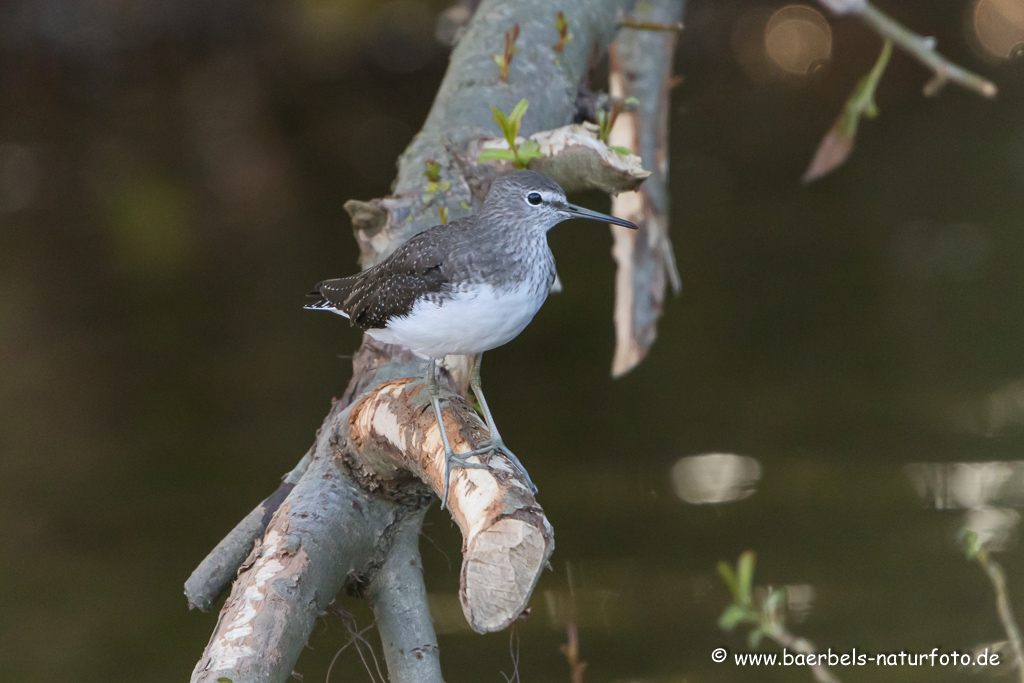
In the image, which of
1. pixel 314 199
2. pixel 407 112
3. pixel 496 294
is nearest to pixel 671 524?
pixel 496 294

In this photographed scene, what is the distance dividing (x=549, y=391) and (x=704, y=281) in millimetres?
1392

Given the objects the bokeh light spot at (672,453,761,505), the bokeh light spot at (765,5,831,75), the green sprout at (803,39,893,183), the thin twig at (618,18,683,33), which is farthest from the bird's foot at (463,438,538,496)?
the bokeh light spot at (765,5,831,75)

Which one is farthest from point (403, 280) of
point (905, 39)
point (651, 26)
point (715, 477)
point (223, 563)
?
point (715, 477)

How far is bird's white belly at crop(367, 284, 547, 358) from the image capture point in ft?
5.62

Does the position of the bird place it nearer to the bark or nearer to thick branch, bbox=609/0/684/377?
the bark

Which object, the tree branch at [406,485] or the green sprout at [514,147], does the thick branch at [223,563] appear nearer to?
A: the tree branch at [406,485]

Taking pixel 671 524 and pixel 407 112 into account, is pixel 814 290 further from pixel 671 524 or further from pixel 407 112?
pixel 407 112

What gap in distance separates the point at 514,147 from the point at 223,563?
1060 millimetres

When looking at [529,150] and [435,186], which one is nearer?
[529,150]

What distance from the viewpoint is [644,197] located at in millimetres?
3436

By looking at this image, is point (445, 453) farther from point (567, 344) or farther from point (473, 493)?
point (567, 344)

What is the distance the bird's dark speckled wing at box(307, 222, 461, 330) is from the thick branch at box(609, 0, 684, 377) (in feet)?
5.48

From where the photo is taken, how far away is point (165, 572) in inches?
135

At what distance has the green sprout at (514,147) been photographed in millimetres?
2041
